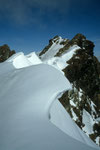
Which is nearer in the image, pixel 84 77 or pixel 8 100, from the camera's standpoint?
pixel 8 100

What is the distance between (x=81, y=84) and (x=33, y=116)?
82.6 ft

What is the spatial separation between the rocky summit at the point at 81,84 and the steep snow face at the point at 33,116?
33.0 ft

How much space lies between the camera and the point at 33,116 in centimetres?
252

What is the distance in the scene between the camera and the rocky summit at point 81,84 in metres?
18.4

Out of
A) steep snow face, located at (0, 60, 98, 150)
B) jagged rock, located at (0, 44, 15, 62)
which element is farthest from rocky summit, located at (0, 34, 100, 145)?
steep snow face, located at (0, 60, 98, 150)

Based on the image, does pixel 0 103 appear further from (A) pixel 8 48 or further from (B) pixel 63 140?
(A) pixel 8 48

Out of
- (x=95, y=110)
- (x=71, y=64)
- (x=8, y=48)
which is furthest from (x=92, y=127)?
(x=8, y=48)

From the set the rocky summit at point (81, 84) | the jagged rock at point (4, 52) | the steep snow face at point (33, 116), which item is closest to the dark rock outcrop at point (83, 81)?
the rocky summit at point (81, 84)

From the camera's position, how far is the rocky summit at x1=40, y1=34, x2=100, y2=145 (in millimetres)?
18391

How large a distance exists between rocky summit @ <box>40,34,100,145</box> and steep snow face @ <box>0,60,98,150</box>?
33.0 feet

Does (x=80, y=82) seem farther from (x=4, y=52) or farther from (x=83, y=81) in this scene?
(x=4, y=52)

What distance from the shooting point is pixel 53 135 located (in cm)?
207

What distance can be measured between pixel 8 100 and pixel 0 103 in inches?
11.0

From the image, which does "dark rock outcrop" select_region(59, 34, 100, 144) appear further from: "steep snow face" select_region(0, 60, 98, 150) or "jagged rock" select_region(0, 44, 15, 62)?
"jagged rock" select_region(0, 44, 15, 62)
